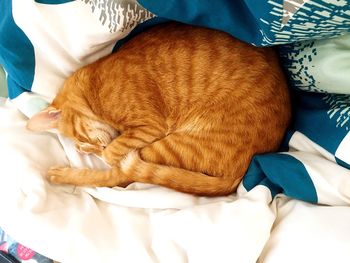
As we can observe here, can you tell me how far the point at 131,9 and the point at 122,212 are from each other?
553 mm

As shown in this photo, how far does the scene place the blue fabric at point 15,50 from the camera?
133cm

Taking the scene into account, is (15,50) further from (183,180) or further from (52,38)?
(183,180)

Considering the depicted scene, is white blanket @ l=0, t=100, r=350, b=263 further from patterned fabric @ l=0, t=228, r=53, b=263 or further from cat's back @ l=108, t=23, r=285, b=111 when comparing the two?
cat's back @ l=108, t=23, r=285, b=111

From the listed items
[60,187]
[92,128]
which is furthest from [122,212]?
[92,128]

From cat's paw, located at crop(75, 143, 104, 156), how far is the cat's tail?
0.63 feet

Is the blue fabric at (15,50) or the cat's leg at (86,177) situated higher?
the blue fabric at (15,50)

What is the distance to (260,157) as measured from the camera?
3.85 feet

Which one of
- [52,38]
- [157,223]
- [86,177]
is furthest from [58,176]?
[52,38]

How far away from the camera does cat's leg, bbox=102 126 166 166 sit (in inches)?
51.7

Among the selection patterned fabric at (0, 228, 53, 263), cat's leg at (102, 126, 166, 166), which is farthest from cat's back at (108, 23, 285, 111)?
patterned fabric at (0, 228, 53, 263)

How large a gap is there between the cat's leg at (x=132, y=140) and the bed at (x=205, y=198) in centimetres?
7

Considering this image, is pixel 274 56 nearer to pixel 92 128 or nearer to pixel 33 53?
pixel 92 128

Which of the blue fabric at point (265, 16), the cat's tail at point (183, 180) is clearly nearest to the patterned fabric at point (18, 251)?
the cat's tail at point (183, 180)

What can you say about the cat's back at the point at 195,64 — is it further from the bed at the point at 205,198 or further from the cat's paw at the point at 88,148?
the cat's paw at the point at 88,148
